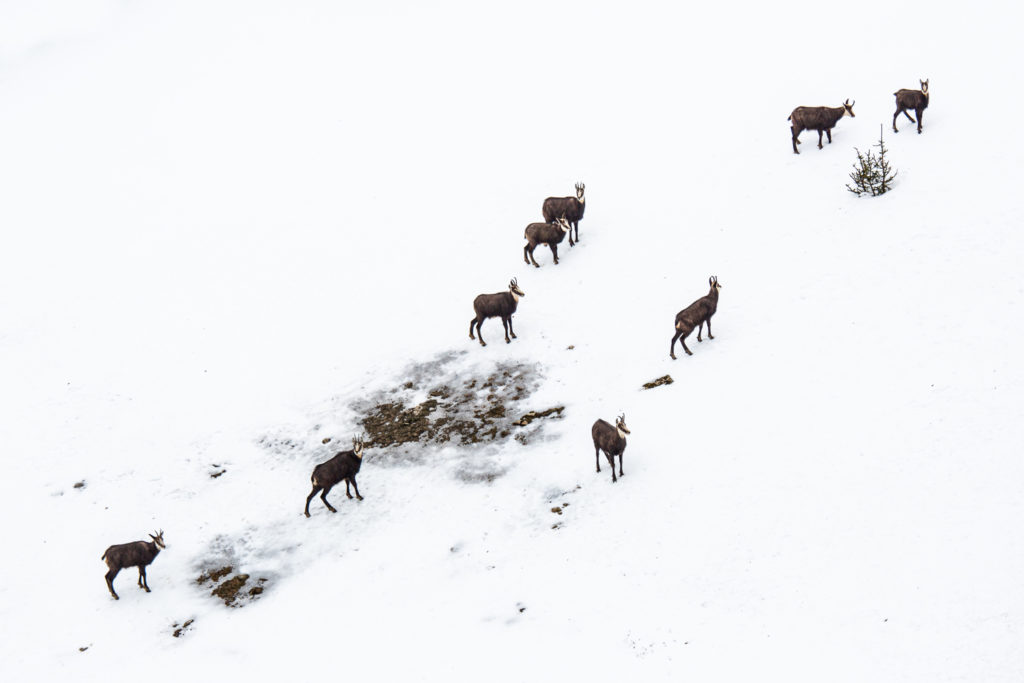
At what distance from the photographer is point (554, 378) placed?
21.2 m

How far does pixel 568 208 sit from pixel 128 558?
18.4m

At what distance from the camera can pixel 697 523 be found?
15367mm

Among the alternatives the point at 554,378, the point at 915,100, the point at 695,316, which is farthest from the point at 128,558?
the point at 915,100

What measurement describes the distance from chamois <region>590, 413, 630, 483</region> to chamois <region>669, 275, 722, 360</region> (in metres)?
4.21

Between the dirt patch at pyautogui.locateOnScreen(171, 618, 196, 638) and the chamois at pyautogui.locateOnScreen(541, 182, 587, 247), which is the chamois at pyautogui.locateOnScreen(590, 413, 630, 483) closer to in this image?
the dirt patch at pyautogui.locateOnScreen(171, 618, 196, 638)

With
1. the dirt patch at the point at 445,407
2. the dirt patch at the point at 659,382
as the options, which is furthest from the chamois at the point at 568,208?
the dirt patch at the point at 659,382

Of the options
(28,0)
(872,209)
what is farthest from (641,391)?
(28,0)

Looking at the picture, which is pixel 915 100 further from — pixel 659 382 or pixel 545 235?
pixel 659 382

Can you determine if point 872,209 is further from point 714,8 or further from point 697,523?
point 714,8

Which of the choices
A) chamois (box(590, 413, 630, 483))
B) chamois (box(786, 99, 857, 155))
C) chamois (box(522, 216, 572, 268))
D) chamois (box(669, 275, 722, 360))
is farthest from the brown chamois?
chamois (box(590, 413, 630, 483))

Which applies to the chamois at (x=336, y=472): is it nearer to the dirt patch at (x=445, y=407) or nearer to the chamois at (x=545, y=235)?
the dirt patch at (x=445, y=407)

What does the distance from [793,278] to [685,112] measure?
46.2 ft

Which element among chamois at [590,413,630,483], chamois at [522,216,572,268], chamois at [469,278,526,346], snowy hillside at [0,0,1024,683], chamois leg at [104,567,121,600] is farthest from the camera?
chamois at [522,216,572,268]

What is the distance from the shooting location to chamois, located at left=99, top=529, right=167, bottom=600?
52.6ft
